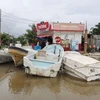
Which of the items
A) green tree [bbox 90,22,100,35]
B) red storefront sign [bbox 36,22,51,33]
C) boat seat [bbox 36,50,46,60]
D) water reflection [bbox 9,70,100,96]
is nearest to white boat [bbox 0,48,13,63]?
boat seat [bbox 36,50,46,60]

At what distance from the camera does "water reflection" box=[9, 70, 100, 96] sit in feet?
27.8

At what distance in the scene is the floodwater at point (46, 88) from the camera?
7596 millimetres

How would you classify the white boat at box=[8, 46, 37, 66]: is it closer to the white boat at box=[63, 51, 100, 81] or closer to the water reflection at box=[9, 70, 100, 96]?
the water reflection at box=[9, 70, 100, 96]

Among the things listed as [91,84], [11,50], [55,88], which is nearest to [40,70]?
[55,88]

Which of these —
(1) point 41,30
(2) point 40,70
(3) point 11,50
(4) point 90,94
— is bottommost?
(4) point 90,94

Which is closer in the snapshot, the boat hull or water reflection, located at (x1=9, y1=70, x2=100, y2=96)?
water reflection, located at (x1=9, y1=70, x2=100, y2=96)

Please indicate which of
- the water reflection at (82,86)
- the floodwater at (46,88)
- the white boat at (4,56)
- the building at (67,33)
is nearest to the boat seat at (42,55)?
the floodwater at (46,88)

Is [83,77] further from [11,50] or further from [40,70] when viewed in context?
[11,50]

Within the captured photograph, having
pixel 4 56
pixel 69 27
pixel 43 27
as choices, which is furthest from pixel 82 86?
pixel 43 27

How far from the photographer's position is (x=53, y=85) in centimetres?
939

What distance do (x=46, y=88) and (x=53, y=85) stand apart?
62 cm

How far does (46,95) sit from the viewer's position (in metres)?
7.74

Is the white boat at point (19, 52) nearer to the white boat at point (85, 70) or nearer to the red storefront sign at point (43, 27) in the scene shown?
the white boat at point (85, 70)

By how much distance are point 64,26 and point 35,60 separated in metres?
8.50
